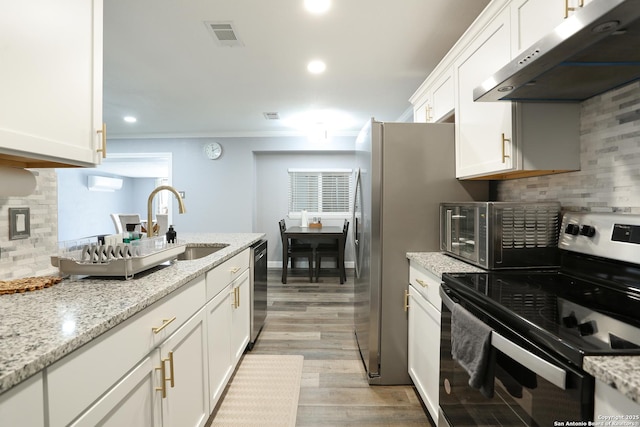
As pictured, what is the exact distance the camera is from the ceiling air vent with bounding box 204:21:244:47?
2.17m

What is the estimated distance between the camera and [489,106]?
5.17ft

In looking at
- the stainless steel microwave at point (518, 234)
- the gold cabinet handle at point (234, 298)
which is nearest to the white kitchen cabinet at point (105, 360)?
the gold cabinet handle at point (234, 298)

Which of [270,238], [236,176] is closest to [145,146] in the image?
[236,176]

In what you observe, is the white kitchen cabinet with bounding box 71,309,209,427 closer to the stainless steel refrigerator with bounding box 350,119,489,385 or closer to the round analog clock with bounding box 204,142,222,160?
the stainless steel refrigerator with bounding box 350,119,489,385

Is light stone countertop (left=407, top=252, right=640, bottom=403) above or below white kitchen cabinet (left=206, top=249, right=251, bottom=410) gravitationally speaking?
above

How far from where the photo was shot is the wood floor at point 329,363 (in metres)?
1.73

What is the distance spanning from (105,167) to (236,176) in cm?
417

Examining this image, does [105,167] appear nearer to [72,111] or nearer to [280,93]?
[280,93]

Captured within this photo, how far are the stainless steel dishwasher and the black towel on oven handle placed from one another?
1.66 meters

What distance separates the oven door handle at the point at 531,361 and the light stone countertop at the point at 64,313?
1.08 metres

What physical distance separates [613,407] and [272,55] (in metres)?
2.81

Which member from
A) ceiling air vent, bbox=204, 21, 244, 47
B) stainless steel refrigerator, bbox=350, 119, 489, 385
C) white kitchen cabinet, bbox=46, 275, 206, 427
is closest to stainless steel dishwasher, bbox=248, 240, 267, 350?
stainless steel refrigerator, bbox=350, 119, 489, 385

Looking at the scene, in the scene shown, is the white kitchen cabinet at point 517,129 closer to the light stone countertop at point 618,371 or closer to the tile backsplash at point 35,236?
the light stone countertop at point 618,371

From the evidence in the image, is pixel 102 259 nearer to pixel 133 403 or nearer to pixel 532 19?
pixel 133 403
